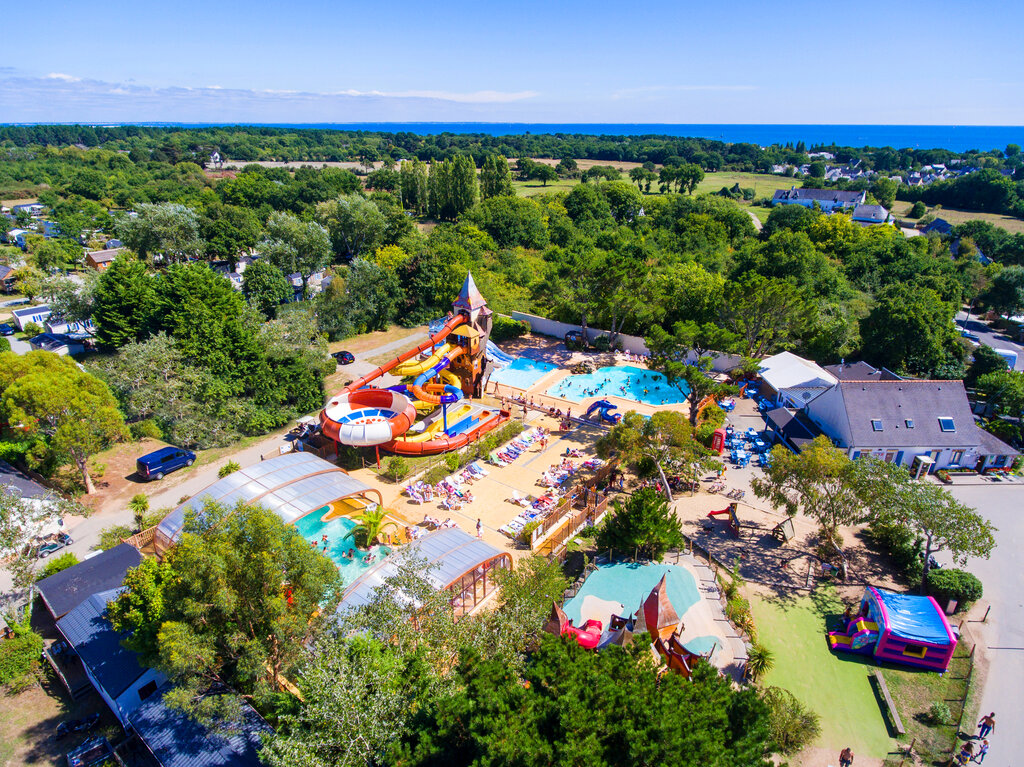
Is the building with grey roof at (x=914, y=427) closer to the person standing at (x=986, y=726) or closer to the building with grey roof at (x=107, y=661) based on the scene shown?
the person standing at (x=986, y=726)

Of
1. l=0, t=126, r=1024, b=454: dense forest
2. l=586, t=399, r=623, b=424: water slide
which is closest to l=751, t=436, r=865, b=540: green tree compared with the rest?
l=586, t=399, r=623, b=424: water slide

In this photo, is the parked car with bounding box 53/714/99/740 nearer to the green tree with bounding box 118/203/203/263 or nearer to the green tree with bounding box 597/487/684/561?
the green tree with bounding box 597/487/684/561

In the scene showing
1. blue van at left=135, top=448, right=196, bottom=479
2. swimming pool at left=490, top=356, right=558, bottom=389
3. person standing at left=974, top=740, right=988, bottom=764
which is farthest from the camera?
swimming pool at left=490, top=356, right=558, bottom=389

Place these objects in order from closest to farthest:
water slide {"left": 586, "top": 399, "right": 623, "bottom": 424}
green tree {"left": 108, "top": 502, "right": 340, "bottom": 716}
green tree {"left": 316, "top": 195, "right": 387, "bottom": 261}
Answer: green tree {"left": 108, "top": 502, "right": 340, "bottom": 716} → water slide {"left": 586, "top": 399, "right": 623, "bottom": 424} → green tree {"left": 316, "top": 195, "right": 387, "bottom": 261}

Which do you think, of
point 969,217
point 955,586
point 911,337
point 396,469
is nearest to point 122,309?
point 396,469

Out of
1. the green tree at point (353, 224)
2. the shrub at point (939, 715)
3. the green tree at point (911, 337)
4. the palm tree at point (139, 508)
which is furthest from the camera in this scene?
the green tree at point (353, 224)

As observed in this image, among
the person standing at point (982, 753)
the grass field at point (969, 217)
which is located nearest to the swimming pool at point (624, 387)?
the person standing at point (982, 753)

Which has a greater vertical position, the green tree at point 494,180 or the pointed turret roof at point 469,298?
the green tree at point 494,180
